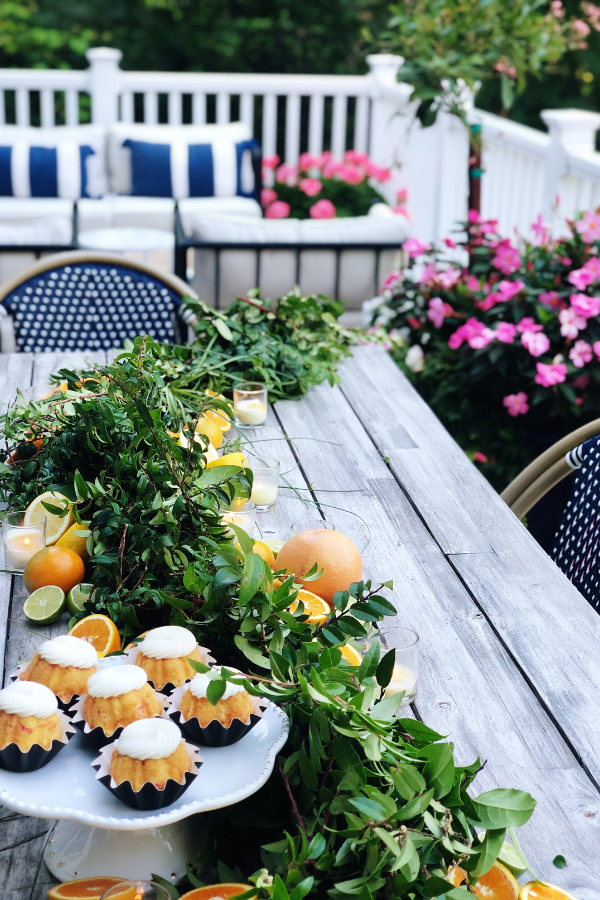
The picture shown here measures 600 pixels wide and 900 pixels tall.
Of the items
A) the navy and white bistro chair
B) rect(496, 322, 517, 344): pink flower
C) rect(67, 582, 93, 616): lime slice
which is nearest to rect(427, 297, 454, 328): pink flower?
rect(496, 322, 517, 344): pink flower

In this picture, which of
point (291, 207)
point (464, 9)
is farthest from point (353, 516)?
point (291, 207)

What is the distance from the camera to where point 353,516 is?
1.49m

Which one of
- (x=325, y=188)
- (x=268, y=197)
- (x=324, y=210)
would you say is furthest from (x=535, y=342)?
(x=268, y=197)

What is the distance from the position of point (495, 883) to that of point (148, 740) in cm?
33

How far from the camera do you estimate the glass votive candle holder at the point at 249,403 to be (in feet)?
5.92

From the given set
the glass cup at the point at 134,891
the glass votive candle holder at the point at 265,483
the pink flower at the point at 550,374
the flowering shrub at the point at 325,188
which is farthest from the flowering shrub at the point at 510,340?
the flowering shrub at the point at 325,188

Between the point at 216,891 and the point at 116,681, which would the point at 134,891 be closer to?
the point at 216,891

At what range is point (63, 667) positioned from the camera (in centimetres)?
87

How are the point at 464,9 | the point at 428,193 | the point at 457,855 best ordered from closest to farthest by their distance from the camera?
1. the point at 457,855
2. the point at 464,9
3. the point at 428,193

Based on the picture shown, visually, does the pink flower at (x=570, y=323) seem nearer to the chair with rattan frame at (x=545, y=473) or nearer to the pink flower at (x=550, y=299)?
the pink flower at (x=550, y=299)

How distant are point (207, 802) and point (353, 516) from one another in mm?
783

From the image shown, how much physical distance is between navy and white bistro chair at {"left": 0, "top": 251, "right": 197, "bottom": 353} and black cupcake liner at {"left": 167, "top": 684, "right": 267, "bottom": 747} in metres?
1.83

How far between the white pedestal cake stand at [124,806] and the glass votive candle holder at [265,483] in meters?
0.68

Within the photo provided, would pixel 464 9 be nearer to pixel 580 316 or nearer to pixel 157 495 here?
pixel 580 316
